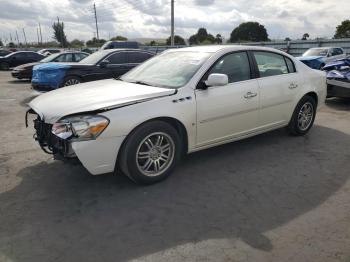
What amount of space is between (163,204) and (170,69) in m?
1.96

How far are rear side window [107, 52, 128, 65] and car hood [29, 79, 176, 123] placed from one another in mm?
6159

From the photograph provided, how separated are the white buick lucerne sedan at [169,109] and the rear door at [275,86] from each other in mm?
15

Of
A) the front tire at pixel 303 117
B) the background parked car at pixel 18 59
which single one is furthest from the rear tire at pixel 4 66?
the front tire at pixel 303 117

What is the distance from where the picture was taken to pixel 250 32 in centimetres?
6512

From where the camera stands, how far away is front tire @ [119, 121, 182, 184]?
12.5ft

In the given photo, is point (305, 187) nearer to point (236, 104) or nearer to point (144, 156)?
point (236, 104)

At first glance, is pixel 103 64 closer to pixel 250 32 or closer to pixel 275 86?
pixel 275 86

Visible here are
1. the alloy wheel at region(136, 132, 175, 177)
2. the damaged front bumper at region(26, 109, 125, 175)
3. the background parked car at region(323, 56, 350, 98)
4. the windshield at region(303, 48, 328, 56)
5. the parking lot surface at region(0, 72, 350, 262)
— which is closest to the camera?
the parking lot surface at region(0, 72, 350, 262)

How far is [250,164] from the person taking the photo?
15.6 feet

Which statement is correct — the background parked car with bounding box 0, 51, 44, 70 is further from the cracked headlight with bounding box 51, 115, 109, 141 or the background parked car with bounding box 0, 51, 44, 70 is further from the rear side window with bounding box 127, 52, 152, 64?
the cracked headlight with bounding box 51, 115, 109, 141

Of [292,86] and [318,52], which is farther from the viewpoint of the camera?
[318,52]

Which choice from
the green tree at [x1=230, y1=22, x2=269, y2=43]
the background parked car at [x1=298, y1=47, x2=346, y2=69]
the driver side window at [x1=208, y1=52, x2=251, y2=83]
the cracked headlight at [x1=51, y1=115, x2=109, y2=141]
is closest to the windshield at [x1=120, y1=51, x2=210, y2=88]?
the driver side window at [x1=208, y1=52, x2=251, y2=83]

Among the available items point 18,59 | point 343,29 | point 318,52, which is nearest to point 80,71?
point 318,52

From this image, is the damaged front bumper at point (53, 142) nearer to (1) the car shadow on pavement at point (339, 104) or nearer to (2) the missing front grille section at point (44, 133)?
(2) the missing front grille section at point (44, 133)
